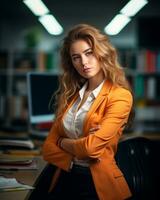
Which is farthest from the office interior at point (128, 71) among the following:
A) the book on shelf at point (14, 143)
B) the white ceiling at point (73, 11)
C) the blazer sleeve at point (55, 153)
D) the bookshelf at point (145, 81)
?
the blazer sleeve at point (55, 153)

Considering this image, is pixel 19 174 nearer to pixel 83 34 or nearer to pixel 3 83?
pixel 83 34

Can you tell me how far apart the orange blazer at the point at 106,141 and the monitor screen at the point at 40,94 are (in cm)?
109

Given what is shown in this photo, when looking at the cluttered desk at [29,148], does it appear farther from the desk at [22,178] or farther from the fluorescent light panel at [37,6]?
the fluorescent light panel at [37,6]

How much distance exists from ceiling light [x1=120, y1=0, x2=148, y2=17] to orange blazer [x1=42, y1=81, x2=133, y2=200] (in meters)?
0.98

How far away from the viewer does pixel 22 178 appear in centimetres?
175

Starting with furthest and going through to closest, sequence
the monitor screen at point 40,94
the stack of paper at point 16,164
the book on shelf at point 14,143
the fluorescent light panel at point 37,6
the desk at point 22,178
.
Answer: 1. the monitor screen at point 40,94
2. the fluorescent light panel at point 37,6
3. the book on shelf at point 14,143
4. the stack of paper at point 16,164
5. the desk at point 22,178

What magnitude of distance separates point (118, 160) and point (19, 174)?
17.7 inches

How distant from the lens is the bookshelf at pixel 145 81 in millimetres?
4965

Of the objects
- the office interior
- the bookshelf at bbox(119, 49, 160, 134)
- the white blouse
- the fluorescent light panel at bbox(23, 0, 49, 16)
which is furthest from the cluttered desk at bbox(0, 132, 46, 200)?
the bookshelf at bbox(119, 49, 160, 134)

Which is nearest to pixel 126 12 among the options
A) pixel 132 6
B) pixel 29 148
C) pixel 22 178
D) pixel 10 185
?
A: pixel 132 6

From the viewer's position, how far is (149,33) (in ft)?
16.8

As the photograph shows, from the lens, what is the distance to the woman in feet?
5.61

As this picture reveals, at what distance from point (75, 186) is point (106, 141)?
0.88 ft

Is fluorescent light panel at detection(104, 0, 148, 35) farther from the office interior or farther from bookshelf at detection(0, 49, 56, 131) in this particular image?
bookshelf at detection(0, 49, 56, 131)
